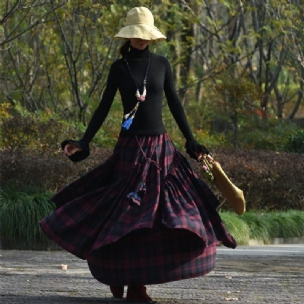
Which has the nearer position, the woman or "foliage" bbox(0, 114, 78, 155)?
the woman

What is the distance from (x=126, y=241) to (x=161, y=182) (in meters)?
0.48

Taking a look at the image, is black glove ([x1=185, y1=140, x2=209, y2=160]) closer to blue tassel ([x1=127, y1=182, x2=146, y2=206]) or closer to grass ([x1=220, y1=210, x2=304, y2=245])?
blue tassel ([x1=127, y1=182, x2=146, y2=206])

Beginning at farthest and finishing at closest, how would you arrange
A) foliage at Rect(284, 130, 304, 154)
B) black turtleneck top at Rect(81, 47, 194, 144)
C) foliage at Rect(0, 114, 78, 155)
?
foliage at Rect(284, 130, 304, 154) → foliage at Rect(0, 114, 78, 155) → black turtleneck top at Rect(81, 47, 194, 144)

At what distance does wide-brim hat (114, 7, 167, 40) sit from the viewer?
22.8 feet

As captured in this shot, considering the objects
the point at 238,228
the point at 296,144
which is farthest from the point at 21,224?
the point at 296,144

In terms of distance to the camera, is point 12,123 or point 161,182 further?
point 12,123

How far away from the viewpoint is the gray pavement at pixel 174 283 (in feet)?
23.7

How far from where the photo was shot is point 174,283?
26.8 feet

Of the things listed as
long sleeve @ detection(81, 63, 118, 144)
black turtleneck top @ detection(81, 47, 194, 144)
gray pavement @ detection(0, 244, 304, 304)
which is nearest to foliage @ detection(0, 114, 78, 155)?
gray pavement @ detection(0, 244, 304, 304)

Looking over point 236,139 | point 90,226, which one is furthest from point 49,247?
point 236,139

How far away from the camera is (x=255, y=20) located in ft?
79.9

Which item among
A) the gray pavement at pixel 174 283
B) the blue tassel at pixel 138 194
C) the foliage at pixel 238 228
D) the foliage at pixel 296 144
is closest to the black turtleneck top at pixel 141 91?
Result: the blue tassel at pixel 138 194

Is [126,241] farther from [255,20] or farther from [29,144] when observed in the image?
[255,20]

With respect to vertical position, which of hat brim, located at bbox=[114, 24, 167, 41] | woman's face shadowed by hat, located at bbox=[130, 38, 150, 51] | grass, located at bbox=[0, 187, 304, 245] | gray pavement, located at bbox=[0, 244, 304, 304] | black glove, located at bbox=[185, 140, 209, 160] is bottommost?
gray pavement, located at bbox=[0, 244, 304, 304]
